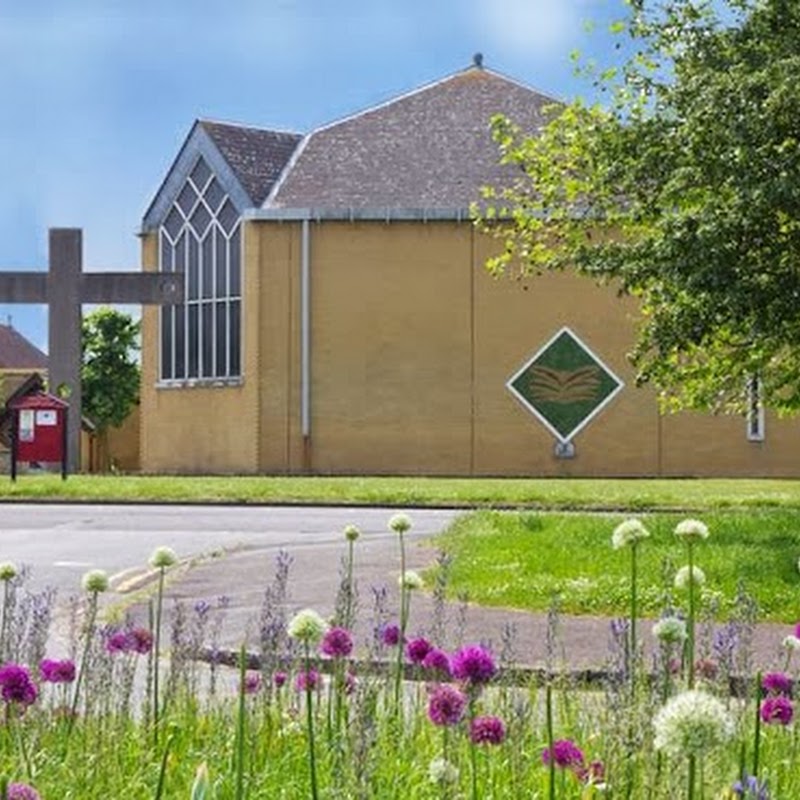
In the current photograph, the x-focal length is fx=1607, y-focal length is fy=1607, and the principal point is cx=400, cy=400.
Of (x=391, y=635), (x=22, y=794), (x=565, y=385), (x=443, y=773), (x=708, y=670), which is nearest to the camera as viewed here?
(x=22, y=794)

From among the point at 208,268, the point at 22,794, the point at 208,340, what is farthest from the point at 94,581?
the point at 208,268

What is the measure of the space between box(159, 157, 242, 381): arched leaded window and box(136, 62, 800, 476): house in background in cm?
16

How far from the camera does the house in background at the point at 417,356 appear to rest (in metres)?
44.9

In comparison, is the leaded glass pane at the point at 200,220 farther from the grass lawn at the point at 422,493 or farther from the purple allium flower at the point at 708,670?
the purple allium flower at the point at 708,670

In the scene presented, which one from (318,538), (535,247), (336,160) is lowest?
(318,538)

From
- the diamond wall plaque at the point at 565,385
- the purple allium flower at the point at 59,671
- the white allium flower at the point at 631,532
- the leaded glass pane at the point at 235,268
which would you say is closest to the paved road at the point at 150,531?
the purple allium flower at the point at 59,671

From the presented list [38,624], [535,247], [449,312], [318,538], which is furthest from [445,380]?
[38,624]

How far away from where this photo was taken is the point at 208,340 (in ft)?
160

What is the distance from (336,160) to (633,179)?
29.8 m

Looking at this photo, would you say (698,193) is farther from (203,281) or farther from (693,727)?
(203,281)

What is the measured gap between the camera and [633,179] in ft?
64.5

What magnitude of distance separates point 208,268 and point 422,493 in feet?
66.7

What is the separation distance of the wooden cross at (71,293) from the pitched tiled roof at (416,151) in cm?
447

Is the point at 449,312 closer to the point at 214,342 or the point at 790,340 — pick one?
the point at 214,342
